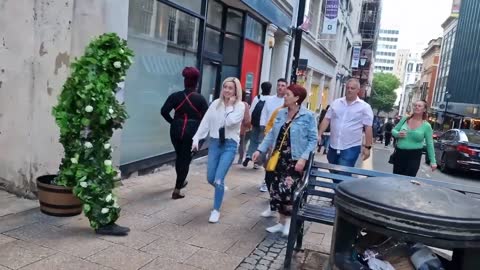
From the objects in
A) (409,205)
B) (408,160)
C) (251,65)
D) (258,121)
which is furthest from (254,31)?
(409,205)

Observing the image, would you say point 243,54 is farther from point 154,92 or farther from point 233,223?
point 233,223

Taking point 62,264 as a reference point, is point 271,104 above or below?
above

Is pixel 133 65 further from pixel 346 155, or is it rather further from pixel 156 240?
pixel 346 155

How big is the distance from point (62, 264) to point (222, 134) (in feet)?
7.48

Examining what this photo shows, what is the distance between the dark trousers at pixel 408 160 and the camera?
5957 mm

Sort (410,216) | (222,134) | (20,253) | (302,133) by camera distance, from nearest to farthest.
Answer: (410,216)
(20,253)
(302,133)
(222,134)

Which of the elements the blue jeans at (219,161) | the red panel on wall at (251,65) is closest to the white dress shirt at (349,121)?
the blue jeans at (219,161)

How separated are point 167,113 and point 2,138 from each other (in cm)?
198

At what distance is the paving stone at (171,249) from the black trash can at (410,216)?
1652mm

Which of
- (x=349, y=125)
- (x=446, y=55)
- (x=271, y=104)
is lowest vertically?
(x=349, y=125)

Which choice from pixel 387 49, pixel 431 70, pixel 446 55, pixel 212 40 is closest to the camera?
pixel 212 40

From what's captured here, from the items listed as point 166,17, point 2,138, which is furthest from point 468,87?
point 2,138

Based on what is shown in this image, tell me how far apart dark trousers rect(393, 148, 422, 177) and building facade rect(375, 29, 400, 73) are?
201m

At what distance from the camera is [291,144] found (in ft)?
15.8
